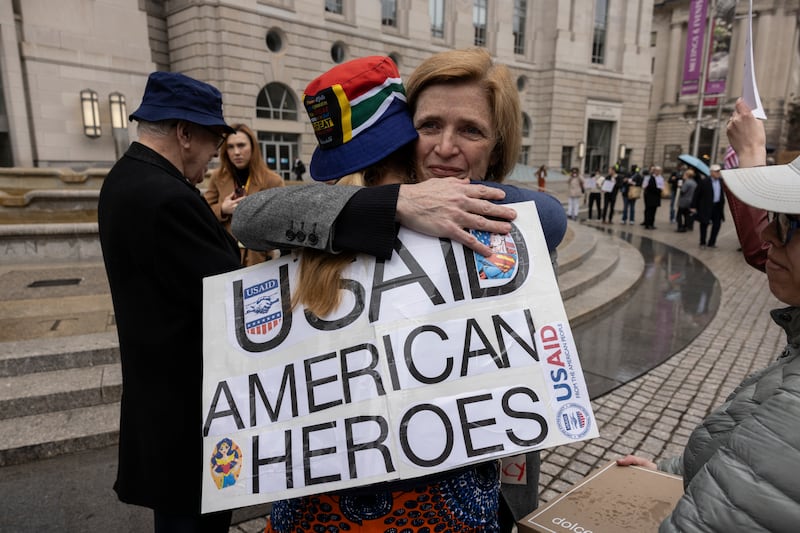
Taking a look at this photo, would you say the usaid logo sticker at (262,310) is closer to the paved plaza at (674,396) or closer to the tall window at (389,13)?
the paved plaza at (674,396)

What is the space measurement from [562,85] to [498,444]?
36.4 m

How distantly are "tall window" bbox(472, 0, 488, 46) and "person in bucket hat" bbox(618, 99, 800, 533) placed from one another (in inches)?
1279

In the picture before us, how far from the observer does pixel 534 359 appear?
1151 mm

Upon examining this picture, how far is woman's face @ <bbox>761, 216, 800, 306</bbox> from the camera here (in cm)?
108

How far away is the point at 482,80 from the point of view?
50.8 inches

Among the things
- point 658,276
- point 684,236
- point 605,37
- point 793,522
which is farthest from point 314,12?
point 793,522

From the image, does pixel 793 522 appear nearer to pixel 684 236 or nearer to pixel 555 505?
pixel 555 505

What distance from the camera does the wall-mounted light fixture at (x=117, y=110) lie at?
1800 cm

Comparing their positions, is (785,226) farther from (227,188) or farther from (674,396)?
(227,188)

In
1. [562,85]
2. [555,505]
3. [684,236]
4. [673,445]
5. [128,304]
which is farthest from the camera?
[562,85]

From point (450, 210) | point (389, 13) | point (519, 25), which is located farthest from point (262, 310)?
point (519, 25)

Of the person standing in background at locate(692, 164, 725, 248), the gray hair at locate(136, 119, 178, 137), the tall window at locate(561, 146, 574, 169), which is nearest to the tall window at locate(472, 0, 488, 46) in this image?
the tall window at locate(561, 146, 574, 169)

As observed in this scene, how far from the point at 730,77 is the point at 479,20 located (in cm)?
3396

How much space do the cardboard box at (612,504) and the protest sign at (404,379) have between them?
45cm
